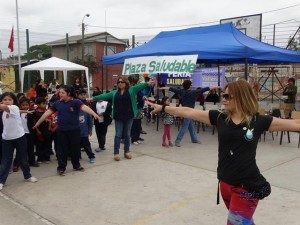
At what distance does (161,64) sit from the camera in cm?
1055

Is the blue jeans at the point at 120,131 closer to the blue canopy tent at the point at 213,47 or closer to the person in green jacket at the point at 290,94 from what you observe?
the blue canopy tent at the point at 213,47

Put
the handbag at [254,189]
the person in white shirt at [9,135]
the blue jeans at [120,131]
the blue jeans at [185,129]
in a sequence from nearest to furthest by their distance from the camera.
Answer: the handbag at [254,189] → the person in white shirt at [9,135] → the blue jeans at [120,131] → the blue jeans at [185,129]

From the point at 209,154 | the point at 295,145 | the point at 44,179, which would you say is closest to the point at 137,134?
the point at 209,154

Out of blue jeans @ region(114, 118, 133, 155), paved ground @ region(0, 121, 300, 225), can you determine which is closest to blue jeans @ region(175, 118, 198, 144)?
paved ground @ region(0, 121, 300, 225)

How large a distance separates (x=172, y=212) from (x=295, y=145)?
17.5ft

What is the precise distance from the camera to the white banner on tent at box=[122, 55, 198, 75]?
9891 millimetres

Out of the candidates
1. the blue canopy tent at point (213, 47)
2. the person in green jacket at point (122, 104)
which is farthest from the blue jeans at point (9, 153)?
the blue canopy tent at point (213, 47)

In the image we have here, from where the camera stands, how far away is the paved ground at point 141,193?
417 centimetres

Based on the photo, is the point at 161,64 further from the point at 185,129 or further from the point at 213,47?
the point at 185,129

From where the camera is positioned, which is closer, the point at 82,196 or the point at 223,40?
the point at 82,196

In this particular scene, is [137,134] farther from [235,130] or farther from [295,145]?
[235,130]

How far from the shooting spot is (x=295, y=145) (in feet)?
27.9

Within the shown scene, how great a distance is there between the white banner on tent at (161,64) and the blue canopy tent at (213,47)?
198 millimetres

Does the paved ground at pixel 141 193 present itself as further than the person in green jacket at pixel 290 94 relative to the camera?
No
